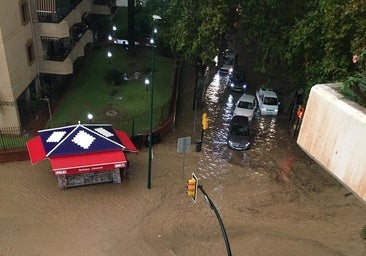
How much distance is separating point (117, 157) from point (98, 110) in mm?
7860

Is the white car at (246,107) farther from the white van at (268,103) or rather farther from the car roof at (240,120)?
the car roof at (240,120)

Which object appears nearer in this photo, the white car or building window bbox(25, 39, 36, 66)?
building window bbox(25, 39, 36, 66)

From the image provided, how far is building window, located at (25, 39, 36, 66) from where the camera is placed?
22.8 m

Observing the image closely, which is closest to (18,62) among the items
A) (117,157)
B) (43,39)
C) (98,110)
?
(43,39)

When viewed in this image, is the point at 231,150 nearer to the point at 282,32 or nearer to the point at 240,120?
the point at 240,120

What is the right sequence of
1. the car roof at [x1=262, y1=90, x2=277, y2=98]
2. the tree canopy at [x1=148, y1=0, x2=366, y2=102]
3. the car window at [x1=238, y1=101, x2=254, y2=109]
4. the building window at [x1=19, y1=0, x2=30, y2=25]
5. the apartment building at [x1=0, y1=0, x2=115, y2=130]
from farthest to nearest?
1. the car roof at [x1=262, y1=90, x2=277, y2=98]
2. the car window at [x1=238, y1=101, x2=254, y2=109]
3. the building window at [x1=19, y1=0, x2=30, y2=25]
4. the apartment building at [x1=0, y1=0, x2=115, y2=130]
5. the tree canopy at [x1=148, y1=0, x2=366, y2=102]

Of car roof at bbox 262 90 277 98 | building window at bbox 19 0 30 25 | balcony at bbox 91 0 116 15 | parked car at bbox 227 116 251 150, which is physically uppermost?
building window at bbox 19 0 30 25

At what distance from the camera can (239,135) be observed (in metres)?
24.0

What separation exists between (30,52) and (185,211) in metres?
13.7

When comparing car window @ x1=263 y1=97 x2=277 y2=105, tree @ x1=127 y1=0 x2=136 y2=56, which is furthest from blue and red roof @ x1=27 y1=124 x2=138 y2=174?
tree @ x1=127 y1=0 x2=136 y2=56

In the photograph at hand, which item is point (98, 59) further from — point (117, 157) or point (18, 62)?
point (117, 157)

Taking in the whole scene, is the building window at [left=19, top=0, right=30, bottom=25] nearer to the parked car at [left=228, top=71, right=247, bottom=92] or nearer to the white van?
the parked car at [left=228, top=71, right=247, bottom=92]

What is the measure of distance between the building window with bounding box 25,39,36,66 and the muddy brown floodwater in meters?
6.68

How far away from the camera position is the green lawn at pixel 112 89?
25688 mm
